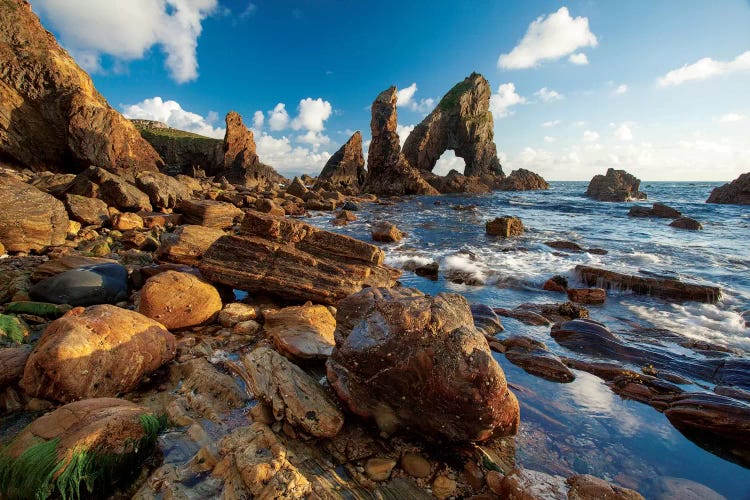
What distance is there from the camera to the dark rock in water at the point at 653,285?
317 inches

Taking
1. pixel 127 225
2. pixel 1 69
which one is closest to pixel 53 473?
pixel 127 225

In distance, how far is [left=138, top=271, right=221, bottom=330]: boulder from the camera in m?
4.55

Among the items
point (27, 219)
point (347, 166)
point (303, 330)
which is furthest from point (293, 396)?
point (347, 166)

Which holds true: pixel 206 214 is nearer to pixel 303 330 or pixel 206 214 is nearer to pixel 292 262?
pixel 292 262

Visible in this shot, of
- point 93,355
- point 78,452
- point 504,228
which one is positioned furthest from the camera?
point 504,228

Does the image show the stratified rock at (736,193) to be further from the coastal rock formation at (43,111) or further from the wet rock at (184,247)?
the coastal rock formation at (43,111)

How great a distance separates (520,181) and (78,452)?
90842 mm

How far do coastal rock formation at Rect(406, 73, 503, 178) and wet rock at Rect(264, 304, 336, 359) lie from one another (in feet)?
270

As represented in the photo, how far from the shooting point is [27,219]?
24.2ft

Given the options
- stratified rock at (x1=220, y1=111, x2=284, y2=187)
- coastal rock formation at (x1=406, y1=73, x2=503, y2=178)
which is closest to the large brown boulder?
stratified rock at (x1=220, y1=111, x2=284, y2=187)

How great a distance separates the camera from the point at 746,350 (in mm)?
5523

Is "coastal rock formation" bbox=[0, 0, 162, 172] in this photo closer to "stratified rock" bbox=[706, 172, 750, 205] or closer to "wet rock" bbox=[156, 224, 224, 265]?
"wet rock" bbox=[156, 224, 224, 265]

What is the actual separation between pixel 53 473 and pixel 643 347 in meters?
7.34

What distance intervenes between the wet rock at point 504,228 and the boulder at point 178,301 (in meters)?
15.3
